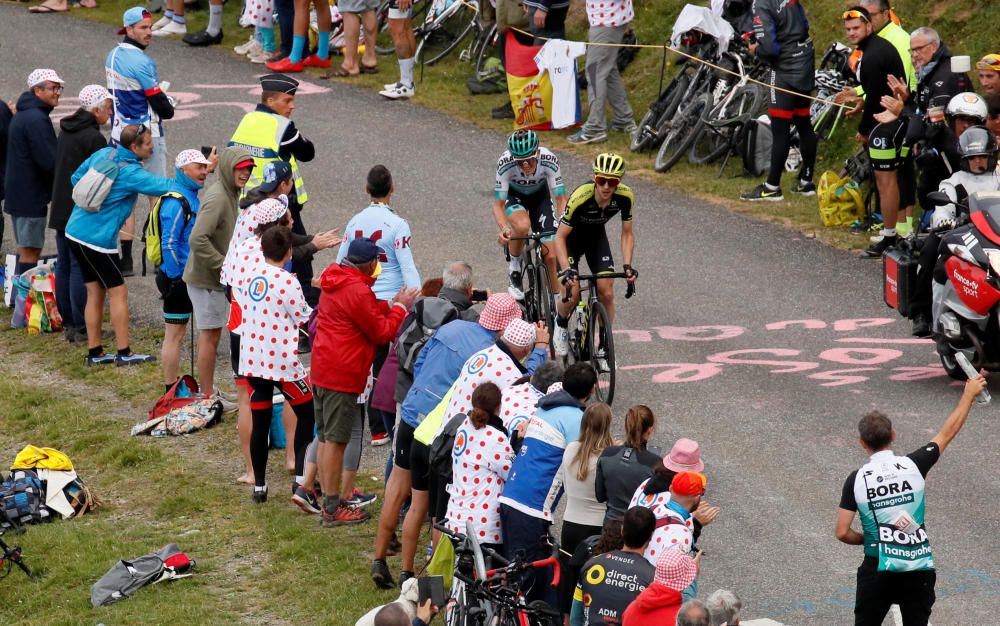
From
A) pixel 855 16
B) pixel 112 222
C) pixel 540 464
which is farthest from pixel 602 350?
pixel 855 16

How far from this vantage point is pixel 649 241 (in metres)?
15.8

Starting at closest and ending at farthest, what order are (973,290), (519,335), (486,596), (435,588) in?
(486,596)
(435,588)
(519,335)
(973,290)

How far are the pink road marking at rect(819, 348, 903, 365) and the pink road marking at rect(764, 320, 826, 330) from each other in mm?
616

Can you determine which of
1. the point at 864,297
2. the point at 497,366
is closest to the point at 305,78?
the point at 864,297

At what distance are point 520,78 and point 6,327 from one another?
711 centimetres

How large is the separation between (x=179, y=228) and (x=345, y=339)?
299 centimetres

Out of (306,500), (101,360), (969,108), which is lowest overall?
(101,360)

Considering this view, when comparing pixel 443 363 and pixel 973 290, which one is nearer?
pixel 443 363

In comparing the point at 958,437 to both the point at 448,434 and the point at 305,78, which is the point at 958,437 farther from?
the point at 305,78

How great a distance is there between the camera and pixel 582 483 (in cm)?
802

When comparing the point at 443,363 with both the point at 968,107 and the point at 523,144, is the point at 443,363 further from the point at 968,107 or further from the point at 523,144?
the point at 968,107

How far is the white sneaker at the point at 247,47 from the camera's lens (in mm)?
22938

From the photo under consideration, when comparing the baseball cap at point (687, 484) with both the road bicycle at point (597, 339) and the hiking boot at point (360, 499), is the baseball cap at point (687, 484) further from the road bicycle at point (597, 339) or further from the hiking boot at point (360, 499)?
the road bicycle at point (597, 339)

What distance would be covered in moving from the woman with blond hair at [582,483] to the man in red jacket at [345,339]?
2144 mm
